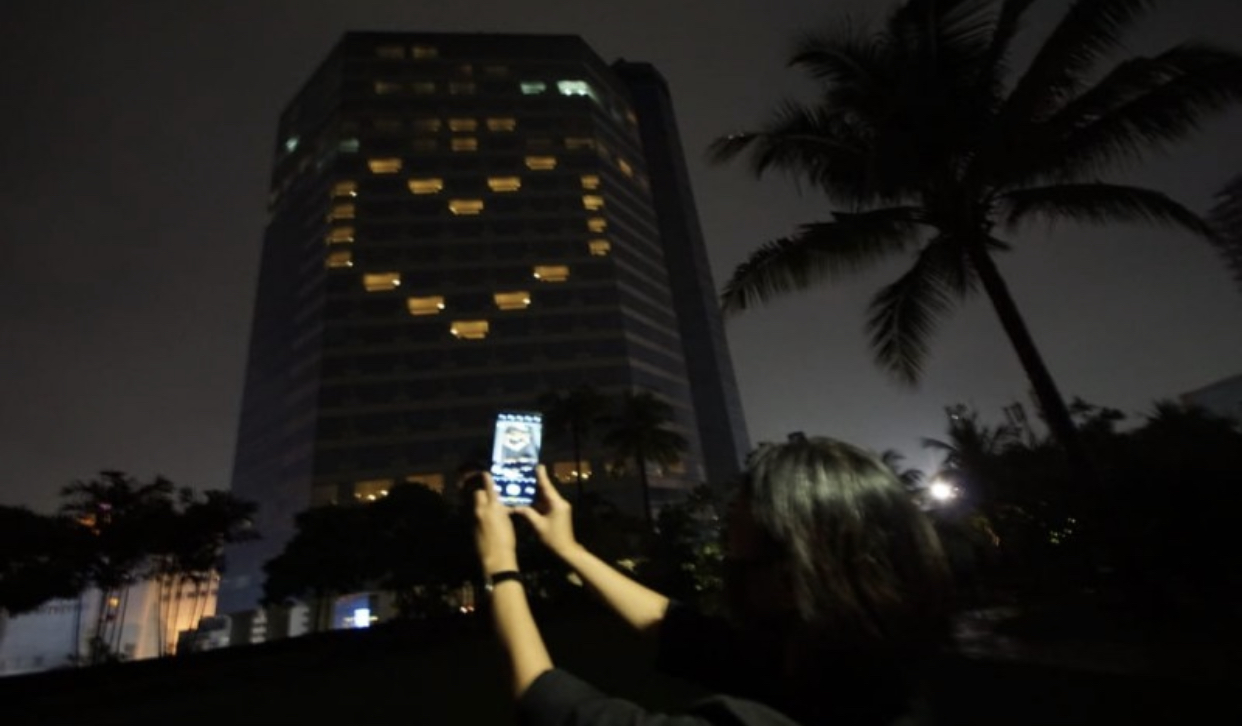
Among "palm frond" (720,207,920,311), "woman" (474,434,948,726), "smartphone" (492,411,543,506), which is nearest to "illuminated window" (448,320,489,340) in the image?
"palm frond" (720,207,920,311)

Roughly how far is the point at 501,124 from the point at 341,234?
83.2 feet

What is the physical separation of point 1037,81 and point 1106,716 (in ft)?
22.9

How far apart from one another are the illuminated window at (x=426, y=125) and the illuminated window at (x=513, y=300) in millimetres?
24383

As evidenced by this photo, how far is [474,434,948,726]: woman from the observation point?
1.18 m

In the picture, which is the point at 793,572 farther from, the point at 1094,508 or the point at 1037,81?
the point at 1037,81

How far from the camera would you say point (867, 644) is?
121cm

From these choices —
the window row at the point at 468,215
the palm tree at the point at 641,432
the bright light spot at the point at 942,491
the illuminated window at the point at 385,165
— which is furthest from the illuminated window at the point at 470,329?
the bright light spot at the point at 942,491

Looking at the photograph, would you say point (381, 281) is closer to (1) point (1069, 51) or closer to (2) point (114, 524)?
(2) point (114, 524)

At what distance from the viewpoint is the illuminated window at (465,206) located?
7194cm

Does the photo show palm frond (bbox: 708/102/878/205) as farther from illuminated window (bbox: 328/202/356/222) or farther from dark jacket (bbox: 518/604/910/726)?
illuminated window (bbox: 328/202/356/222)

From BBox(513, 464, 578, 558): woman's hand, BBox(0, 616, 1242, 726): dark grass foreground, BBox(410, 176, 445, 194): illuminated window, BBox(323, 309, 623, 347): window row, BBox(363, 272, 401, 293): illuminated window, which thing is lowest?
BBox(0, 616, 1242, 726): dark grass foreground

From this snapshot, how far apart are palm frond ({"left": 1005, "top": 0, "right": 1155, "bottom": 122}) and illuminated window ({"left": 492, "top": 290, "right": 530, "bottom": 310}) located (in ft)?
206

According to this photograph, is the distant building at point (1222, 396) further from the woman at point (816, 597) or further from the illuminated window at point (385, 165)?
the illuminated window at point (385, 165)

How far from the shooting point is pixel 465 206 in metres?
72.6
